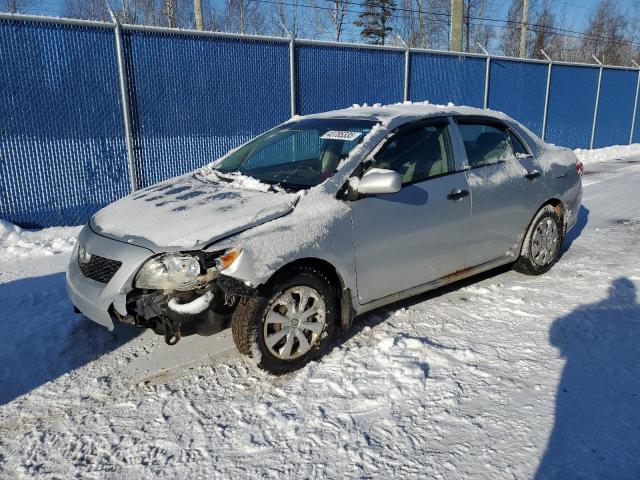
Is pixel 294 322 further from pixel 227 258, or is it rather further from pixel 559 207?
pixel 559 207

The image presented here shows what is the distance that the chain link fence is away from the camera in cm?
690

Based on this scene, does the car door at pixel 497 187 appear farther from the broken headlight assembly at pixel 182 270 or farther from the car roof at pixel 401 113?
the broken headlight assembly at pixel 182 270

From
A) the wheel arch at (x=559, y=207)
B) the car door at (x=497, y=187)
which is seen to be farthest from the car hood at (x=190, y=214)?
the wheel arch at (x=559, y=207)

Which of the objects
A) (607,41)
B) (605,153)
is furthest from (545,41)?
(605,153)

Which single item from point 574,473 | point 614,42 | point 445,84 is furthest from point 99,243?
point 614,42

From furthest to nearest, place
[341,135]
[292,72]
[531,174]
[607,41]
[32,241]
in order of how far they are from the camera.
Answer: [607,41], [292,72], [32,241], [531,174], [341,135]

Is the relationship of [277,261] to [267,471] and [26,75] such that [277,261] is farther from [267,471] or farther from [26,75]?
[26,75]

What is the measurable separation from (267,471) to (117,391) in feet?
4.21

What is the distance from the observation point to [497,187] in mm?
4664

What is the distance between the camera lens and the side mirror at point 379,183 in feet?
11.9

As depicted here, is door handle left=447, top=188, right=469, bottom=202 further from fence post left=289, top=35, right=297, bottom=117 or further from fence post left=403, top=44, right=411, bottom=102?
fence post left=403, top=44, right=411, bottom=102

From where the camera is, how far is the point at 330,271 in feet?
12.0

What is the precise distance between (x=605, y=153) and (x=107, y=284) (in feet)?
54.5

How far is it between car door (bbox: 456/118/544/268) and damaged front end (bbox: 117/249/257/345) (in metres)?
2.24
